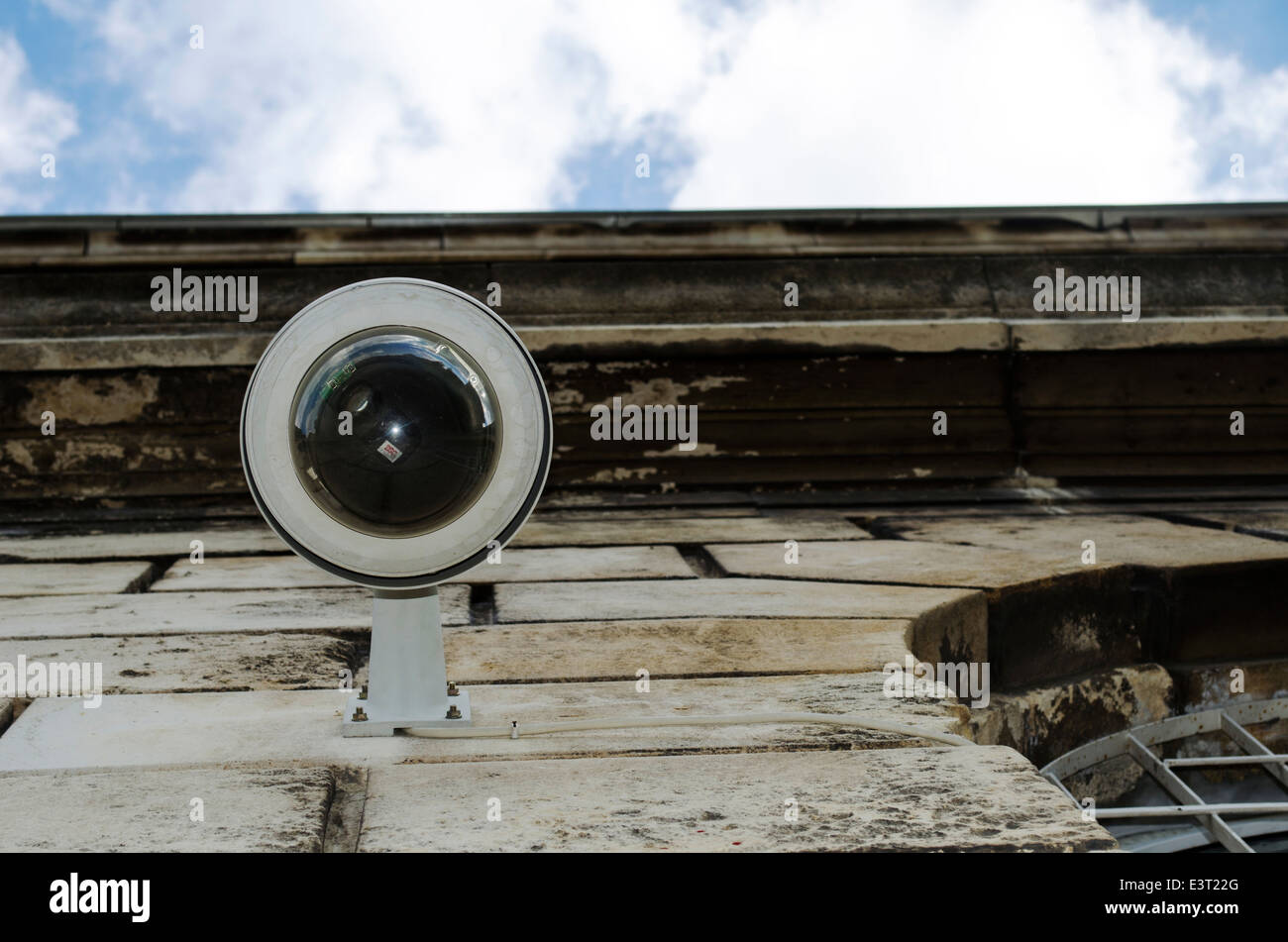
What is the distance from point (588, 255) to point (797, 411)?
0.85 meters

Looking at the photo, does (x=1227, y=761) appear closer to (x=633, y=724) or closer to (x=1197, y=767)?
(x=1197, y=767)

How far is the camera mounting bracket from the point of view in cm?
148

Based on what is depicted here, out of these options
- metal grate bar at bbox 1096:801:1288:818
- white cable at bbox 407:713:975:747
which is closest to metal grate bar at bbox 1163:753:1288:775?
metal grate bar at bbox 1096:801:1288:818

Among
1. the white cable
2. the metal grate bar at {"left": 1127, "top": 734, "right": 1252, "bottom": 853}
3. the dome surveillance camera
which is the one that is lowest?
the metal grate bar at {"left": 1127, "top": 734, "right": 1252, "bottom": 853}

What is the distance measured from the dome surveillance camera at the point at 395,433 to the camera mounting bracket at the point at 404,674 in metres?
0.09

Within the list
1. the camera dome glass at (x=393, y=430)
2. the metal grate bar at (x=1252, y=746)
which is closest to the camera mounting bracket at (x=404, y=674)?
the camera dome glass at (x=393, y=430)

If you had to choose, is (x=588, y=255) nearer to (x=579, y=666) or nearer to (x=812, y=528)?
(x=812, y=528)

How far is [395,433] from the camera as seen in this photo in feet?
4.30

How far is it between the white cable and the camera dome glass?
0.92 ft

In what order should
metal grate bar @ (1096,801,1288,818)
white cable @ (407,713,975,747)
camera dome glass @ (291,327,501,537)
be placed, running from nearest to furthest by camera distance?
camera dome glass @ (291,327,501,537)
white cable @ (407,713,975,747)
metal grate bar @ (1096,801,1288,818)

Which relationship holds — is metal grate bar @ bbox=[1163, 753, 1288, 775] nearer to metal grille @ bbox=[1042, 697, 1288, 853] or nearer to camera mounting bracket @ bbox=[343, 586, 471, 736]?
metal grille @ bbox=[1042, 697, 1288, 853]

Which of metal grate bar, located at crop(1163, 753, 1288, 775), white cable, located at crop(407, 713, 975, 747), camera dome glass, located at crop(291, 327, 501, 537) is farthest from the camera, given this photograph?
metal grate bar, located at crop(1163, 753, 1288, 775)

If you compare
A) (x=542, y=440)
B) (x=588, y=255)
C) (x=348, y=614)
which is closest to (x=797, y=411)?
(x=588, y=255)

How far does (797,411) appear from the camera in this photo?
3.67m
